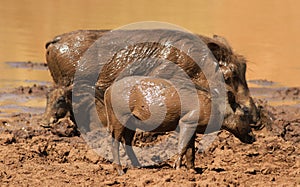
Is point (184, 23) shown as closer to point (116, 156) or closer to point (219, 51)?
point (219, 51)

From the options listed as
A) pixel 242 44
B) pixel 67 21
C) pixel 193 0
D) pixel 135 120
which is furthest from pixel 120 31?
pixel 193 0

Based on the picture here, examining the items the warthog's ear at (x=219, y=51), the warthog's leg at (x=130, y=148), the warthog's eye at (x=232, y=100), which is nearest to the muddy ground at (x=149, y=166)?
the warthog's leg at (x=130, y=148)

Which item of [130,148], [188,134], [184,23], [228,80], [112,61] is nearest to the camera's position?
[188,134]

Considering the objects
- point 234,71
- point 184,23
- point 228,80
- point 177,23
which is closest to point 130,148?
point 228,80

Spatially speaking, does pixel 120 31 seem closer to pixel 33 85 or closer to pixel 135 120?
pixel 135 120

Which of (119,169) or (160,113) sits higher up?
(160,113)

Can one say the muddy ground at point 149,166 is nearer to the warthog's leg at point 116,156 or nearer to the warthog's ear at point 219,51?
the warthog's leg at point 116,156
